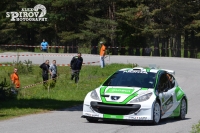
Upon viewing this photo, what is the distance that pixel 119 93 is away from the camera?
591 inches

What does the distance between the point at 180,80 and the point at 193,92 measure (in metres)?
6.41

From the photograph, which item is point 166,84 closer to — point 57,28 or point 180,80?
point 180,80

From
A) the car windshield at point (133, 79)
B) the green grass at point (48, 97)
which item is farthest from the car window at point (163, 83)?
the green grass at point (48, 97)

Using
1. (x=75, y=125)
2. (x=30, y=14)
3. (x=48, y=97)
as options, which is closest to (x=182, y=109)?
(x=75, y=125)

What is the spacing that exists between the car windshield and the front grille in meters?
1.18

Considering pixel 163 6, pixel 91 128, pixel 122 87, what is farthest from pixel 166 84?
pixel 163 6

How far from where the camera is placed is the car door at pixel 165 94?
51.4 ft

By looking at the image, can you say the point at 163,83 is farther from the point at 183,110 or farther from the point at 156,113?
the point at 156,113

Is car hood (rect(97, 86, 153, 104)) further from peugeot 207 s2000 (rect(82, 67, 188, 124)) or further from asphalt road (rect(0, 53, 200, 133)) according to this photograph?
asphalt road (rect(0, 53, 200, 133))

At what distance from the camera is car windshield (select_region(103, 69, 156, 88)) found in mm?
15881

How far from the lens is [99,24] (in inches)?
2672

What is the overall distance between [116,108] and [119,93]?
0.45 metres

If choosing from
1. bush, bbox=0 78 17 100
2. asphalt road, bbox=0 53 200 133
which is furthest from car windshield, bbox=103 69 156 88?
bush, bbox=0 78 17 100

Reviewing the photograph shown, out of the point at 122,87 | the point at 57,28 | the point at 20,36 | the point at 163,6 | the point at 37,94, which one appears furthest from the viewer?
the point at 20,36
